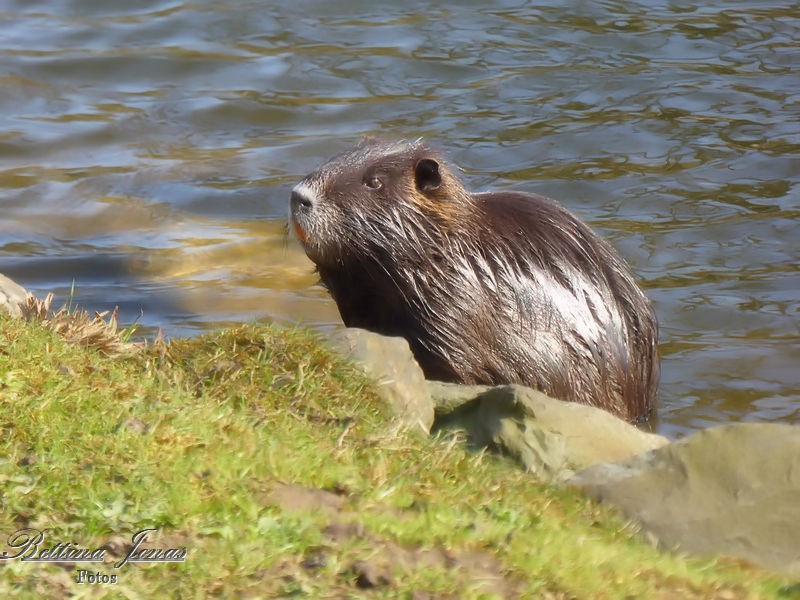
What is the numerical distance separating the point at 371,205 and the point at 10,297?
1770mm

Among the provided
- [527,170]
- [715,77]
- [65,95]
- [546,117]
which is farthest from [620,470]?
[65,95]

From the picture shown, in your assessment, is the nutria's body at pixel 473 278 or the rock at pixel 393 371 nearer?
the rock at pixel 393 371

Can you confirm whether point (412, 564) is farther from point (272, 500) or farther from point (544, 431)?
point (544, 431)

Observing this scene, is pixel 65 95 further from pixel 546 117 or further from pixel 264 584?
pixel 264 584

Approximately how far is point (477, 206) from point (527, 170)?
4352 millimetres

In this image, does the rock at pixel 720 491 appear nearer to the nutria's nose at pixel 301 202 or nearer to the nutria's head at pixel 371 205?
the nutria's head at pixel 371 205

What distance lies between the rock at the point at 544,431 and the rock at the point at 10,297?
1.68m

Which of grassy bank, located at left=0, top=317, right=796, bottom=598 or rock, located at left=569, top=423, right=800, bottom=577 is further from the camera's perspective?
rock, located at left=569, top=423, right=800, bottom=577

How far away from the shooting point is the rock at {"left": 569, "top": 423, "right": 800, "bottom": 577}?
4230 millimetres

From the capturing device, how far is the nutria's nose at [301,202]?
6262mm

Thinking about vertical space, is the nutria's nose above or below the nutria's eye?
below

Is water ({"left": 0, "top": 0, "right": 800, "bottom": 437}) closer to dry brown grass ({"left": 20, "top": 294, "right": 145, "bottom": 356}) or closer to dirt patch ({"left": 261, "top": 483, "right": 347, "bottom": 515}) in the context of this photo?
dry brown grass ({"left": 20, "top": 294, "right": 145, "bottom": 356})
